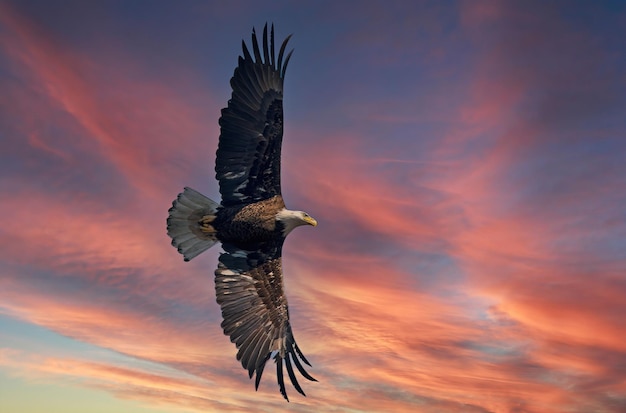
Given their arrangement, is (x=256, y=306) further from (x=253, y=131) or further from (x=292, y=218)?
(x=253, y=131)

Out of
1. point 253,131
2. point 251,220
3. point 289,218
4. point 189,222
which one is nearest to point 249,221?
point 251,220

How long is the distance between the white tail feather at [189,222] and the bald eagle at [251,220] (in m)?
0.02

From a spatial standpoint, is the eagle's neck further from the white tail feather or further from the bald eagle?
the white tail feather

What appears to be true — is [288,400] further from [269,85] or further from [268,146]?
[269,85]

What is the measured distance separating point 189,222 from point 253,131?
2217 mm

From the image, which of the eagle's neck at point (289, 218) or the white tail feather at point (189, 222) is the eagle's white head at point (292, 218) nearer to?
→ the eagle's neck at point (289, 218)

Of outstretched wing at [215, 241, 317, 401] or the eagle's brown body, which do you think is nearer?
the eagle's brown body

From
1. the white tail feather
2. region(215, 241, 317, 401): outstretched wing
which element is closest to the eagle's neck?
region(215, 241, 317, 401): outstretched wing

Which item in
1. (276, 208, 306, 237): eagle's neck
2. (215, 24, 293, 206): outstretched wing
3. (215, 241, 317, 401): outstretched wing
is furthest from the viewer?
(215, 241, 317, 401): outstretched wing

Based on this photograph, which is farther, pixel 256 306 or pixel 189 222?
pixel 256 306

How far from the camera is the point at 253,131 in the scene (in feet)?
38.5

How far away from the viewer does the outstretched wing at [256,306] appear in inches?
493

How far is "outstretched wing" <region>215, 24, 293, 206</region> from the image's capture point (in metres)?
11.6

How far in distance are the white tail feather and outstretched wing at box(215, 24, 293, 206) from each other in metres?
0.45
